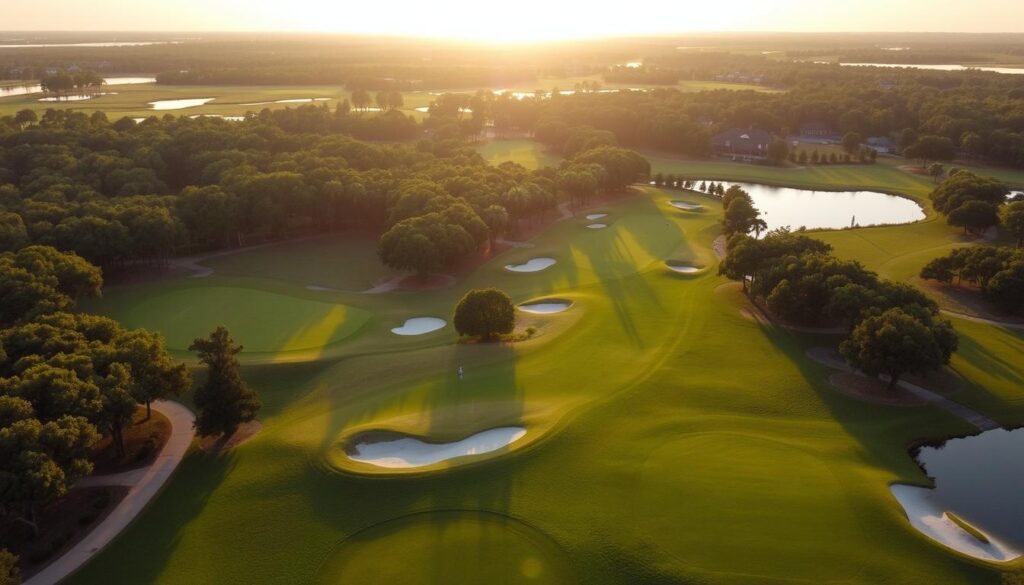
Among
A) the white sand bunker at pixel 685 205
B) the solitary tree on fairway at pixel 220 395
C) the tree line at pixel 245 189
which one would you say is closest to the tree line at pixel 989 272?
the white sand bunker at pixel 685 205

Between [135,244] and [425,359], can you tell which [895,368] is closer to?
[425,359]

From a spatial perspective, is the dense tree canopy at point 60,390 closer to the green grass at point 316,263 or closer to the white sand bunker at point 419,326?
the white sand bunker at point 419,326

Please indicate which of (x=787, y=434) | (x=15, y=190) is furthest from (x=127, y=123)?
(x=787, y=434)

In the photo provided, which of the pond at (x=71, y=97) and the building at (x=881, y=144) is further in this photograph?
the pond at (x=71, y=97)

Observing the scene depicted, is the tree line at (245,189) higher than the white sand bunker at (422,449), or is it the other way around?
the tree line at (245,189)

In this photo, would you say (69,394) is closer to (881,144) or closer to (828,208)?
(828,208)

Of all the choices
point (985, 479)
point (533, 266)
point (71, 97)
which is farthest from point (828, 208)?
point (71, 97)
